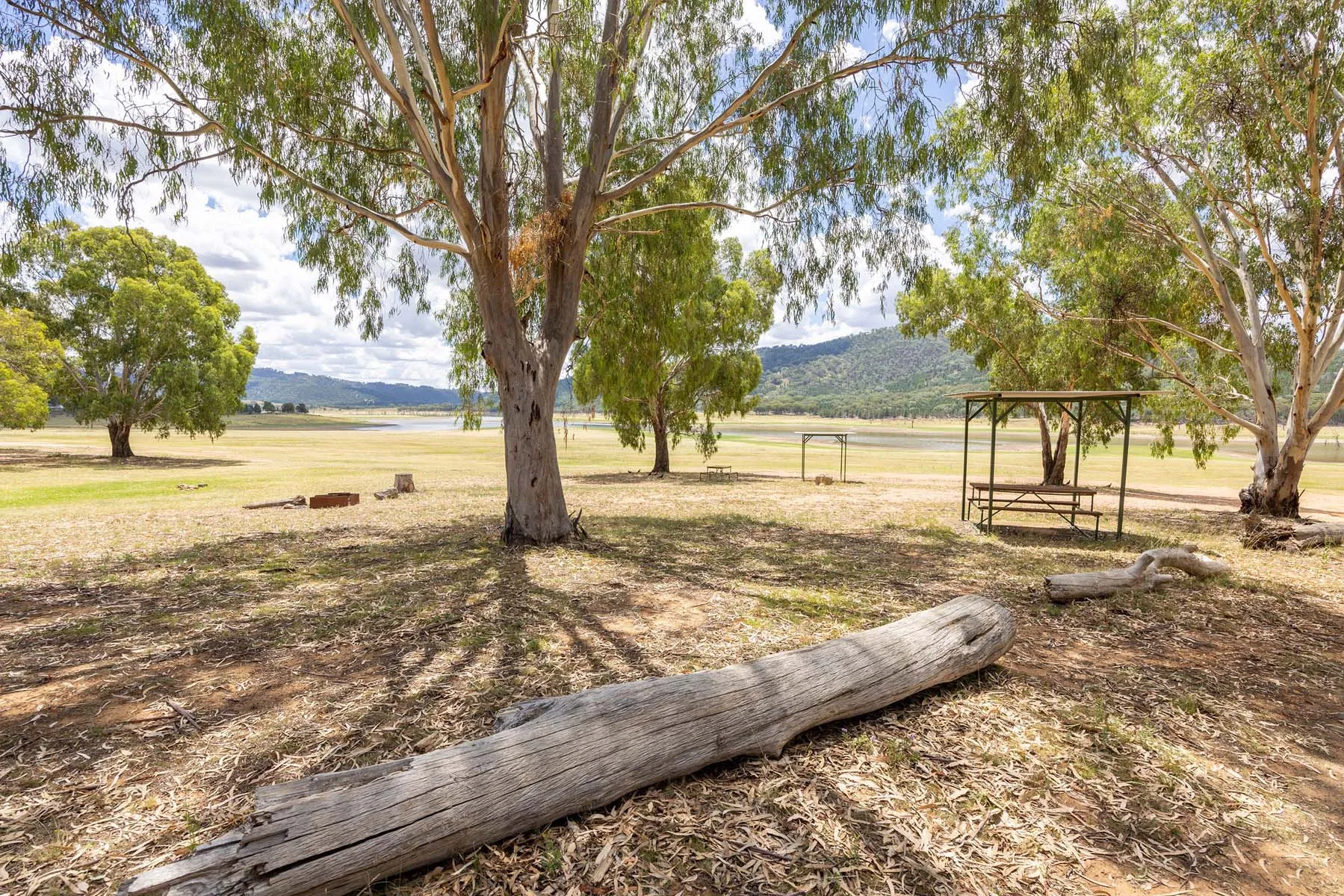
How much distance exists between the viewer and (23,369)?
23.7 metres

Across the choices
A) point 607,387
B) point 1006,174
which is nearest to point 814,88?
point 1006,174

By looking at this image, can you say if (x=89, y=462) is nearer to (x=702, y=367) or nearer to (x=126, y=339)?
(x=126, y=339)

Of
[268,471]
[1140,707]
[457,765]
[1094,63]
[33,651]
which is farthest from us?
[268,471]

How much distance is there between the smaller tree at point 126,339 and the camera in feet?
84.9

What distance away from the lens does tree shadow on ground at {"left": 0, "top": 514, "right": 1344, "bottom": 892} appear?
288 centimetres

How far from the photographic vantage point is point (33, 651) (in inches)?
194

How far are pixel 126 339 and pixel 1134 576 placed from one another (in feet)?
113

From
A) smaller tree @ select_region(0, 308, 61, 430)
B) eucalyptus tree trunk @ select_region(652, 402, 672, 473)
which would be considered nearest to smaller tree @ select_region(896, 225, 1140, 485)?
eucalyptus tree trunk @ select_region(652, 402, 672, 473)

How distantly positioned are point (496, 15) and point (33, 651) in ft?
22.0

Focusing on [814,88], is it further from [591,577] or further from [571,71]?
[591,577]

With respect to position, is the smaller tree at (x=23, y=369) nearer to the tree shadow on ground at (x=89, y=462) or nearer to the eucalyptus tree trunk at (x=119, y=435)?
the tree shadow on ground at (x=89, y=462)

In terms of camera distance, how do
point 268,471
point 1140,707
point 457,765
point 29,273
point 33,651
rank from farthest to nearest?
point 29,273, point 268,471, point 33,651, point 1140,707, point 457,765

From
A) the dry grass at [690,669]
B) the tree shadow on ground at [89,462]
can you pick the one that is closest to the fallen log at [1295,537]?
the dry grass at [690,669]

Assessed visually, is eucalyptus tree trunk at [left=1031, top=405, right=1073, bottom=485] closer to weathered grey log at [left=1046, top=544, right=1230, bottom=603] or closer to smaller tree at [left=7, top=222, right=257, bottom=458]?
weathered grey log at [left=1046, top=544, right=1230, bottom=603]
